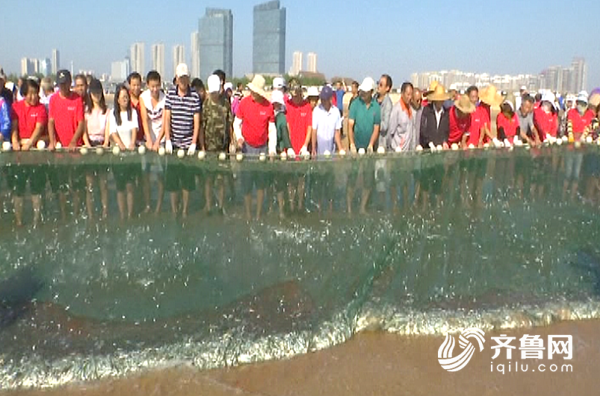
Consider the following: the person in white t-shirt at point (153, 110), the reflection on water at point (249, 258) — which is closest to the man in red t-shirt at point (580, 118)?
the reflection on water at point (249, 258)

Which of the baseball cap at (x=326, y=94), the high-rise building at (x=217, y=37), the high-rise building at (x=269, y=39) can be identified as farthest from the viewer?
the high-rise building at (x=269, y=39)

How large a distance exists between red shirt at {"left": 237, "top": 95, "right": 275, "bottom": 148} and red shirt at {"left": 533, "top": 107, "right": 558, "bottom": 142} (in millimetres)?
4057

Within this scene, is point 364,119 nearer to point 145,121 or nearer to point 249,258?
point 145,121

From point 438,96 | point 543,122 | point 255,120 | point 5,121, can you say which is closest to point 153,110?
point 255,120

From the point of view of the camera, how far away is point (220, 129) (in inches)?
252

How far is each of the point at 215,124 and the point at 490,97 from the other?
11.9 ft

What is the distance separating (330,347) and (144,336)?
1386mm

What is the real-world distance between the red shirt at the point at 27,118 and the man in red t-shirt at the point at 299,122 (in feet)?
8.45

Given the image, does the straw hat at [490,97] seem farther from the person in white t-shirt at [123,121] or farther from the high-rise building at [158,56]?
the high-rise building at [158,56]

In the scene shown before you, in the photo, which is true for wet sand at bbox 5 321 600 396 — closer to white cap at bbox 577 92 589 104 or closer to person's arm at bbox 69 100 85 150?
person's arm at bbox 69 100 85 150

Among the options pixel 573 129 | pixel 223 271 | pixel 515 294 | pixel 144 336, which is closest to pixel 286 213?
pixel 223 271

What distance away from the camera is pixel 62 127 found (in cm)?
619

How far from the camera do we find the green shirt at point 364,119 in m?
7.25

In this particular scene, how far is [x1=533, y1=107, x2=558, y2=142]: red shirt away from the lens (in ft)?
28.5
